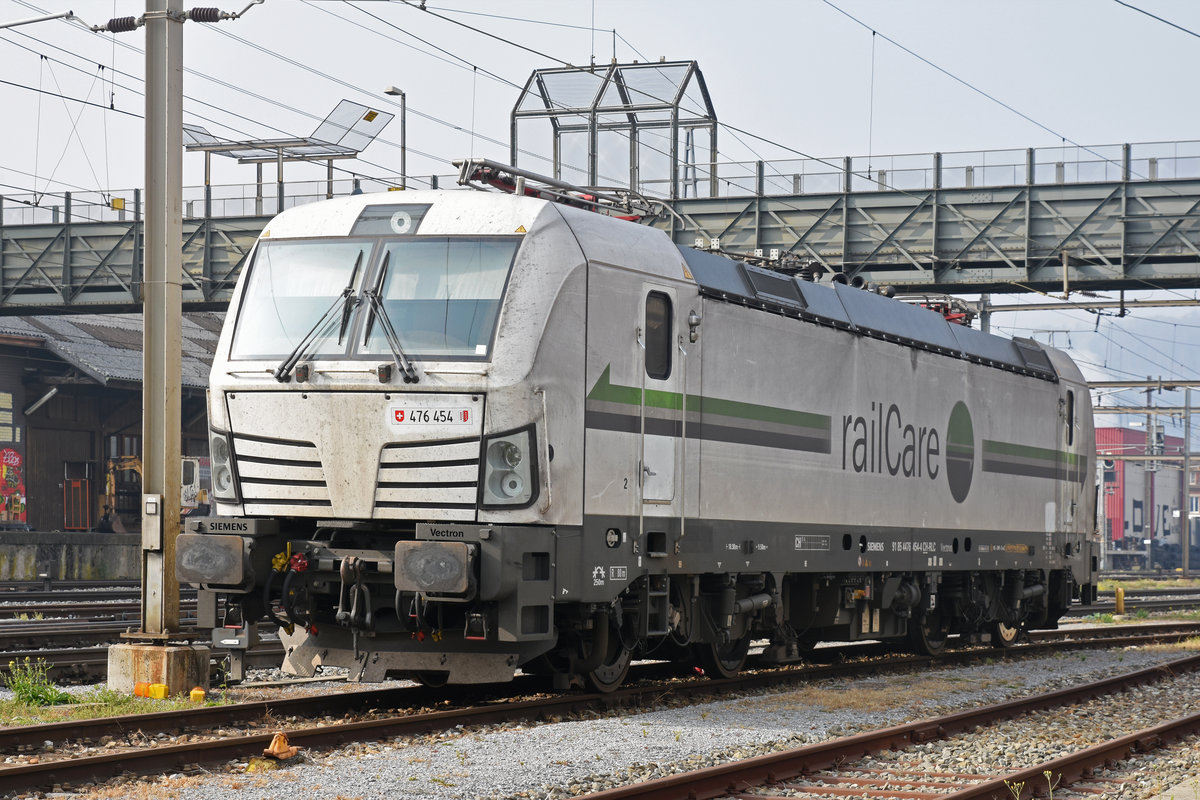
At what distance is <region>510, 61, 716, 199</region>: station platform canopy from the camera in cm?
4228

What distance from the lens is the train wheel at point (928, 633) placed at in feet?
58.7

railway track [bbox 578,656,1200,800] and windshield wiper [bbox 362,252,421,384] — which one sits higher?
windshield wiper [bbox 362,252,421,384]

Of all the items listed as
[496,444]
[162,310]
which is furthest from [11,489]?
[496,444]

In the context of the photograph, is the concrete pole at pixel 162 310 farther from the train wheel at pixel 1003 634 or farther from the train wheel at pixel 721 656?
the train wheel at pixel 1003 634

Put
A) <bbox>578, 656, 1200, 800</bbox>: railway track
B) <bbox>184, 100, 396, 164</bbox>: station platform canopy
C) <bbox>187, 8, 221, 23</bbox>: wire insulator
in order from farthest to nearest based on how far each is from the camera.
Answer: <bbox>184, 100, 396, 164</bbox>: station platform canopy → <bbox>187, 8, 221, 23</bbox>: wire insulator → <bbox>578, 656, 1200, 800</bbox>: railway track

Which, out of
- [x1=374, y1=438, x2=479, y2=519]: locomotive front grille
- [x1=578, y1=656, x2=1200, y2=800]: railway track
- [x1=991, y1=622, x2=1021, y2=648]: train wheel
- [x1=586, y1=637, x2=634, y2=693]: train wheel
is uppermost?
[x1=374, y1=438, x2=479, y2=519]: locomotive front grille

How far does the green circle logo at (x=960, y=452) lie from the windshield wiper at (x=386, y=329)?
871 cm

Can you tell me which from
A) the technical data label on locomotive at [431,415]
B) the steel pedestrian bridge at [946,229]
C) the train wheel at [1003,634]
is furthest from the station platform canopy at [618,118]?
the technical data label on locomotive at [431,415]

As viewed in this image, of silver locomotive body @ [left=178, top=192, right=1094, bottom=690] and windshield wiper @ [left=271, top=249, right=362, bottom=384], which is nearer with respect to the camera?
silver locomotive body @ [left=178, top=192, right=1094, bottom=690]

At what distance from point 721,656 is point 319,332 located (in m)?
5.32

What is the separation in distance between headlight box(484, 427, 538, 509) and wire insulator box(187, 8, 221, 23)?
5207 millimetres

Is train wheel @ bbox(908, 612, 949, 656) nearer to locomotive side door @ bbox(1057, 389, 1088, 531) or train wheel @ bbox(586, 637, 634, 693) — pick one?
locomotive side door @ bbox(1057, 389, 1088, 531)

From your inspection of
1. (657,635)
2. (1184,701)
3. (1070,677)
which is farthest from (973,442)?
(657,635)

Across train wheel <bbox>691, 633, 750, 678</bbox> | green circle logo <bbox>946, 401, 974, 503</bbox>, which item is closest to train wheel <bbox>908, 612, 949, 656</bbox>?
green circle logo <bbox>946, 401, 974, 503</bbox>
